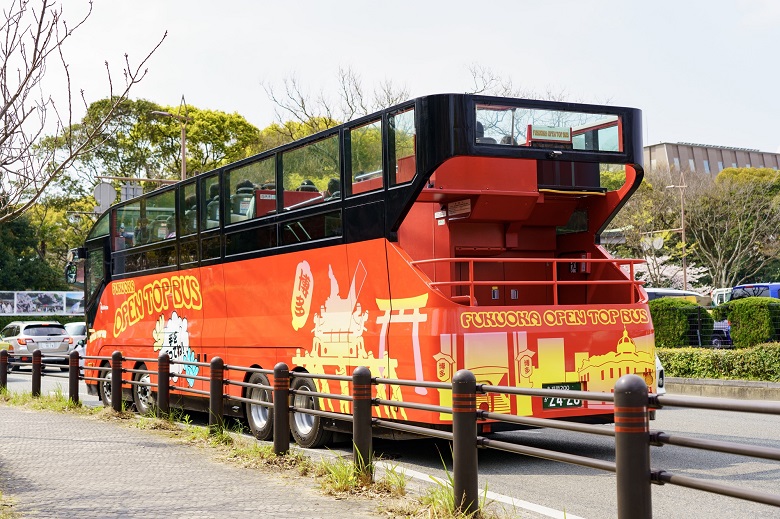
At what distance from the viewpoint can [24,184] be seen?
8523 millimetres

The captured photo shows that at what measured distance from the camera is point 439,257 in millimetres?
10578

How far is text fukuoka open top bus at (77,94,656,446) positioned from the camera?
30.5 ft

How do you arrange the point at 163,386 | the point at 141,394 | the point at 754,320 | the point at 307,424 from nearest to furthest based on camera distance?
1. the point at 307,424
2. the point at 163,386
3. the point at 141,394
4. the point at 754,320

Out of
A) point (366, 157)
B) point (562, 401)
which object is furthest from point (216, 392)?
point (562, 401)

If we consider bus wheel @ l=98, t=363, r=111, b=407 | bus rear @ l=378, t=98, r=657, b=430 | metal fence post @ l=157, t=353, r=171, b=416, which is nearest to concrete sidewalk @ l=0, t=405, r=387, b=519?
metal fence post @ l=157, t=353, r=171, b=416

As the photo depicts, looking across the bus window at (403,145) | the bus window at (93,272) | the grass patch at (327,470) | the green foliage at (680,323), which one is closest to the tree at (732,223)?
the green foliage at (680,323)

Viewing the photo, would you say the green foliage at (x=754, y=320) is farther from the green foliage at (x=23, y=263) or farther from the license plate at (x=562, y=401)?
the green foliage at (x=23, y=263)

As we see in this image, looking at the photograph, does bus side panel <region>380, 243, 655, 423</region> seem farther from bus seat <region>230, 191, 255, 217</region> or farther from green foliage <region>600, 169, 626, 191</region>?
bus seat <region>230, 191, 255, 217</region>

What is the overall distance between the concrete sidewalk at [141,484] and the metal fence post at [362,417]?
0.54 metres

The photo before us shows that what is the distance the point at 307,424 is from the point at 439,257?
2694 millimetres

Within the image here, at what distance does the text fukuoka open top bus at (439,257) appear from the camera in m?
9.28

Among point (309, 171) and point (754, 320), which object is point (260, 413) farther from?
point (754, 320)

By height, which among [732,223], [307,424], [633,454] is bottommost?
[307,424]

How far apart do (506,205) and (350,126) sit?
2049 mm
